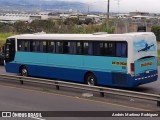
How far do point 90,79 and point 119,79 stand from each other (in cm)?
197

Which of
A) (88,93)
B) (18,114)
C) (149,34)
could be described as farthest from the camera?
(149,34)

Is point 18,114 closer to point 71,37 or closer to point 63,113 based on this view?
point 63,113

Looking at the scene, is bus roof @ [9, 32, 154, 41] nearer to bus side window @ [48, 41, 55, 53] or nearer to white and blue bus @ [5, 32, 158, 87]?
white and blue bus @ [5, 32, 158, 87]

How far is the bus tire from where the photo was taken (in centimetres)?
1934

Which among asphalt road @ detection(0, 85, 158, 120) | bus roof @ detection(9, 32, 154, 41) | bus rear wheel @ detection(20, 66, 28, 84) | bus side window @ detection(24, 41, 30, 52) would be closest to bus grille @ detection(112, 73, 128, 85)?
bus roof @ detection(9, 32, 154, 41)

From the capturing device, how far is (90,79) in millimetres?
19609

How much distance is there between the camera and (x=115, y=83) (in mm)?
18266

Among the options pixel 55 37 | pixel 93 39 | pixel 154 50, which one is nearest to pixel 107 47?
pixel 93 39

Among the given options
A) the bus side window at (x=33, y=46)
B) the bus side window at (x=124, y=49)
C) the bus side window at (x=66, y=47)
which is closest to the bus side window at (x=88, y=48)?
the bus side window at (x=66, y=47)

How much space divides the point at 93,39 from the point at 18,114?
7.17 m

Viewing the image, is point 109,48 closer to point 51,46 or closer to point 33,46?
point 51,46

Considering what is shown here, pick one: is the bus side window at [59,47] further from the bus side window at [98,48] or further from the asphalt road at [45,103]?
the asphalt road at [45,103]

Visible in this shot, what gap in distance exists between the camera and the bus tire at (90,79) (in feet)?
63.5

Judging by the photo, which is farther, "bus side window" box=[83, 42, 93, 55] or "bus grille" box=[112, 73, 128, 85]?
"bus side window" box=[83, 42, 93, 55]
